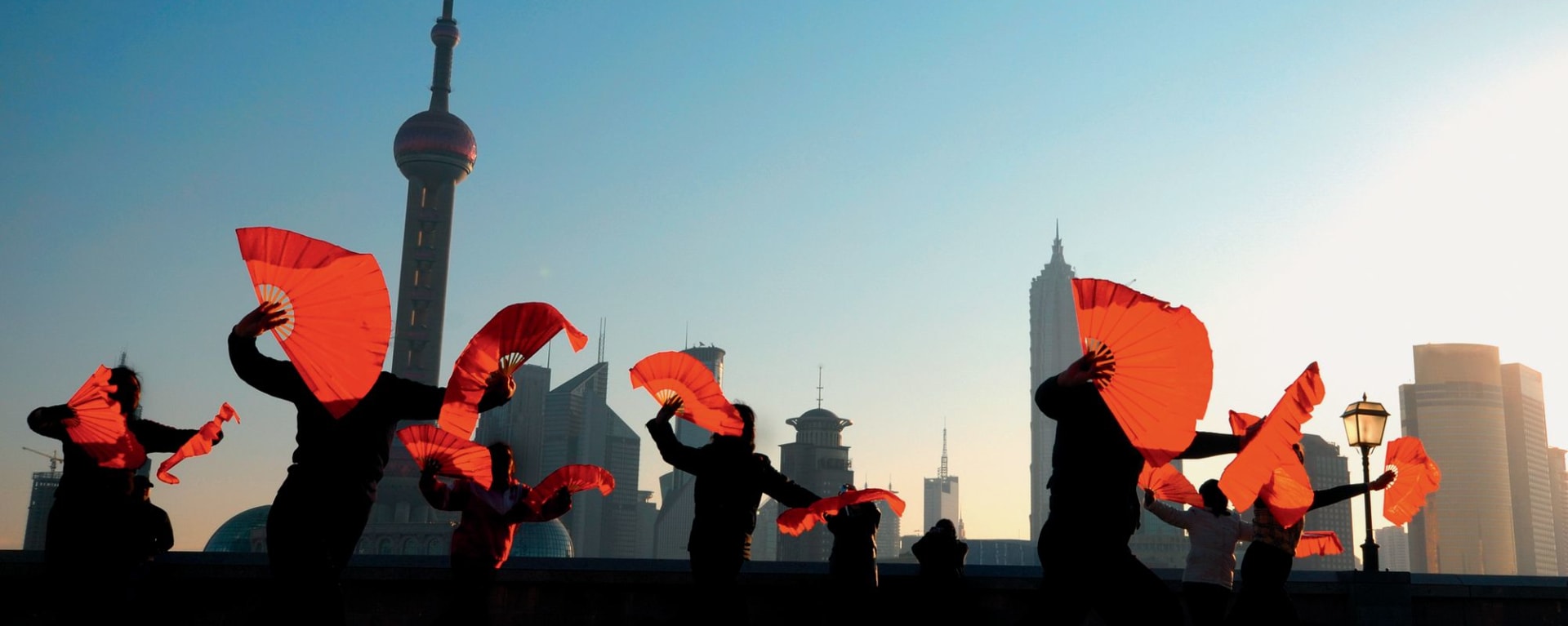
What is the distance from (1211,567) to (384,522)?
622 feet

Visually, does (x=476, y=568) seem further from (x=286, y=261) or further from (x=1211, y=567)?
(x=1211, y=567)

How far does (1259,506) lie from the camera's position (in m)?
11.1

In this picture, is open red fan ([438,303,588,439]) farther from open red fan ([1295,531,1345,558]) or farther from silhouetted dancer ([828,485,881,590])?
open red fan ([1295,531,1345,558])

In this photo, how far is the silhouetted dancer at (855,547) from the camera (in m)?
12.8

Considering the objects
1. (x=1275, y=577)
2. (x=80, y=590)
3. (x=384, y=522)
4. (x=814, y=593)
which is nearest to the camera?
(x=80, y=590)

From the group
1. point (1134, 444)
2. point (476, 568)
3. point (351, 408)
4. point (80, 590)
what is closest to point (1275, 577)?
point (1134, 444)

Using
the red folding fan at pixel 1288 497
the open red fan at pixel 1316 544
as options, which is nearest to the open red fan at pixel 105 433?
the red folding fan at pixel 1288 497

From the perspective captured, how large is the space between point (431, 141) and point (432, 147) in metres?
0.84

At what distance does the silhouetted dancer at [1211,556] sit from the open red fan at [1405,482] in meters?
2.17

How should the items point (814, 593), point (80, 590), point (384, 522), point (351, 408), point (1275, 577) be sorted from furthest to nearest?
point (384, 522)
point (814, 593)
point (1275, 577)
point (80, 590)
point (351, 408)

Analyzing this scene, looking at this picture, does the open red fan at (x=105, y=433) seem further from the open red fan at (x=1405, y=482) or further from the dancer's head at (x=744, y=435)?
the open red fan at (x=1405, y=482)

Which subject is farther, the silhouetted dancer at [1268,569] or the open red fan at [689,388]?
the open red fan at [689,388]

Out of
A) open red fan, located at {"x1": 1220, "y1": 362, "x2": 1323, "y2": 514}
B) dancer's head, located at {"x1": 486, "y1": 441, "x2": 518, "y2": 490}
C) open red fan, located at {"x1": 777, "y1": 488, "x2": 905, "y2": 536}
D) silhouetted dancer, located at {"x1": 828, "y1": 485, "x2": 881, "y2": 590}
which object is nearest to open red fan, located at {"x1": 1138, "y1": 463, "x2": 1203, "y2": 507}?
open red fan, located at {"x1": 1220, "y1": 362, "x2": 1323, "y2": 514}

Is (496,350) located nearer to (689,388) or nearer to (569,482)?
(689,388)
